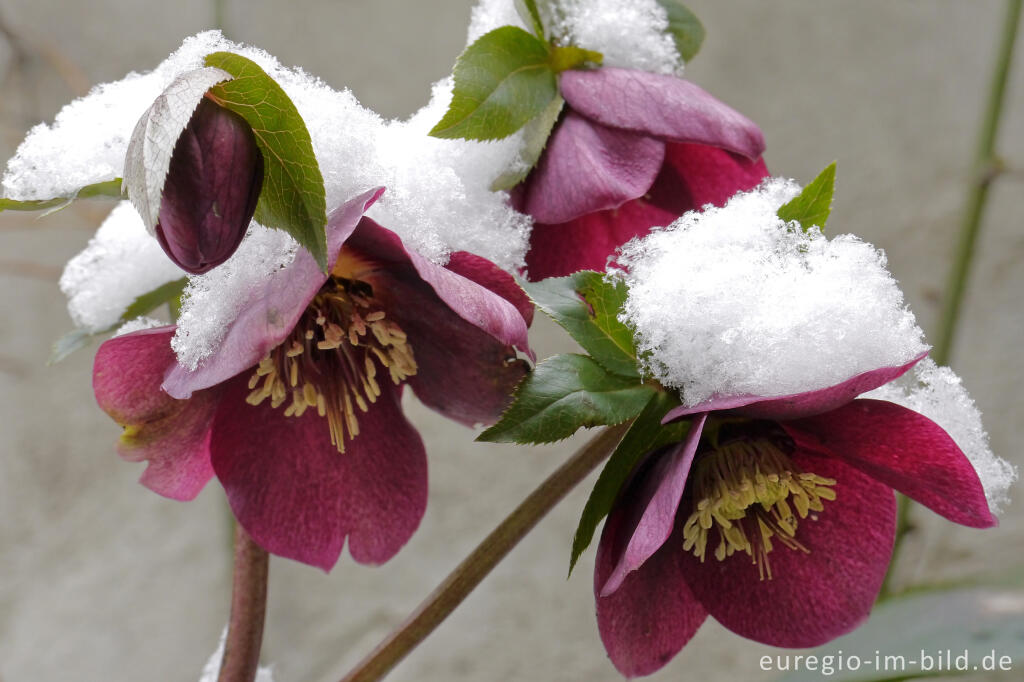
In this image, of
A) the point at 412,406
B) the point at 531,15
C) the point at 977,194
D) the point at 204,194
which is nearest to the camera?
the point at 204,194

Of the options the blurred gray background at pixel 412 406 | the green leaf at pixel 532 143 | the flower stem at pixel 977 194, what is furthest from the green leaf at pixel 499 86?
the blurred gray background at pixel 412 406

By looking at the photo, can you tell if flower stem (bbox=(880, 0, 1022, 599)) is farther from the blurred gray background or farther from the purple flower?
the blurred gray background

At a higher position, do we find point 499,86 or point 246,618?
point 499,86

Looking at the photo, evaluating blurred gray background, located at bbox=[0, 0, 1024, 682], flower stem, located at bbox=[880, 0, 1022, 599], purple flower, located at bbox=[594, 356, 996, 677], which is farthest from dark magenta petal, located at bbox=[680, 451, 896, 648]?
blurred gray background, located at bbox=[0, 0, 1024, 682]

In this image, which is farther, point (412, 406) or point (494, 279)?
point (412, 406)

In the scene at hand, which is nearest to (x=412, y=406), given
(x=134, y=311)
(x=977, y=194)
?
(x=977, y=194)

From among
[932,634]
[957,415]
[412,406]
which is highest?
[957,415]

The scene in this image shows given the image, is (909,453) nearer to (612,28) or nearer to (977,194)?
(612,28)

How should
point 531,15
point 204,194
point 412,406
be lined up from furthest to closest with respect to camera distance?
1. point 412,406
2. point 531,15
3. point 204,194

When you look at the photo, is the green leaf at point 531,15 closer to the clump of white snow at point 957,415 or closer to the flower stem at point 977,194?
the clump of white snow at point 957,415
